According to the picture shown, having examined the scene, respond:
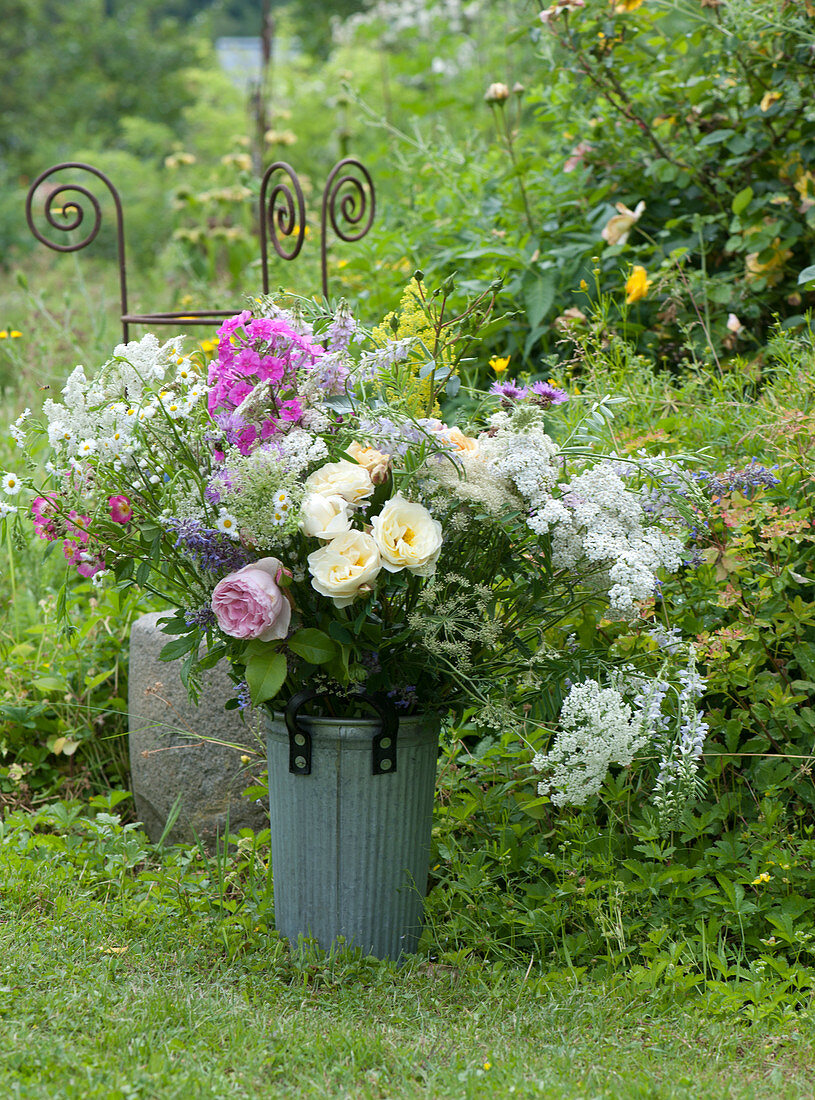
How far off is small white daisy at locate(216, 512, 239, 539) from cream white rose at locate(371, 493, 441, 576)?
26 centimetres

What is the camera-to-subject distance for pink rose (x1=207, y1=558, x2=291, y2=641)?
1897 mm

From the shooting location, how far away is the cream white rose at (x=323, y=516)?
1922 millimetres

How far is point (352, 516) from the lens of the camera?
2.01 meters

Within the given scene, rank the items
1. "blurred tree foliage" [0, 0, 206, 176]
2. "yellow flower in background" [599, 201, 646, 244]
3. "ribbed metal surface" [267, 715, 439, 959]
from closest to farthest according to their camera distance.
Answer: "ribbed metal surface" [267, 715, 439, 959] < "yellow flower in background" [599, 201, 646, 244] < "blurred tree foliage" [0, 0, 206, 176]

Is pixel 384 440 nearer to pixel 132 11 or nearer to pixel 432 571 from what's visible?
pixel 432 571

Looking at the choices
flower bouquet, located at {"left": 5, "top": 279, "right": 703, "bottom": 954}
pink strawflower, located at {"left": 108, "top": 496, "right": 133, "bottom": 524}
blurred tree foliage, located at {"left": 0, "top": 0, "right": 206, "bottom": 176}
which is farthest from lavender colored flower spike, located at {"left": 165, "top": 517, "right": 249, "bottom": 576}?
blurred tree foliage, located at {"left": 0, "top": 0, "right": 206, "bottom": 176}

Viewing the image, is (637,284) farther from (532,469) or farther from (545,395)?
(532,469)

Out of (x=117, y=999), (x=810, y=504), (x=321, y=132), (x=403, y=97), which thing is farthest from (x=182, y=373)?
(x=321, y=132)

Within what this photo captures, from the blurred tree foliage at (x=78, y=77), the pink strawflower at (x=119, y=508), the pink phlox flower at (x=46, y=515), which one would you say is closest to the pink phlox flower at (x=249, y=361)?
the pink strawflower at (x=119, y=508)

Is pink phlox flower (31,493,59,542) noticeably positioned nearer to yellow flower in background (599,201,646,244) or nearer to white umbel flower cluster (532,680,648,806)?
white umbel flower cluster (532,680,648,806)

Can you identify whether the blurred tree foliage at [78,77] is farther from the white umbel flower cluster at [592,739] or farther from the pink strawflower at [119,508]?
the white umbel flower cluster at [592,739]

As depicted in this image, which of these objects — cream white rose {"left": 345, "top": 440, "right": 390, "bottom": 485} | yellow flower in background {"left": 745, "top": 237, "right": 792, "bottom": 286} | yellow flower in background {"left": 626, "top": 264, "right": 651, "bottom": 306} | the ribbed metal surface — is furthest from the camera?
yellow flower in background {"left": 745, "top": 237, "right": 792, "bottom": 286}

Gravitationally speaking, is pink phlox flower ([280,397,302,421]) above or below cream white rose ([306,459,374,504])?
above

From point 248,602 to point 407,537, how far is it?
312 mm
